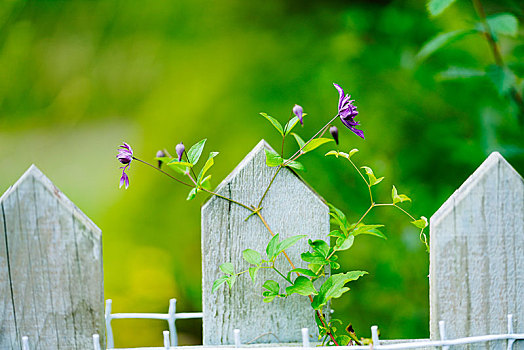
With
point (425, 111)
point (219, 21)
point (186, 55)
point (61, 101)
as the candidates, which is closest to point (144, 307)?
point (61, 101)

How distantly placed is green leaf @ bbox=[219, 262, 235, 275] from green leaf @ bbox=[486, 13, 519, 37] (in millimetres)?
772

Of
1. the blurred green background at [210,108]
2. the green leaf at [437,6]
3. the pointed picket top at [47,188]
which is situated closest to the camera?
the pointed picket top at [47,188]

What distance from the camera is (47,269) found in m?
0.77

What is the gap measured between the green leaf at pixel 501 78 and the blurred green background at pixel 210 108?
38 cm

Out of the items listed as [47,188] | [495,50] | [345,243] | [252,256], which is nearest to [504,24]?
[495,50]

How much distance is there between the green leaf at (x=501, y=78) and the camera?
3.85 ft

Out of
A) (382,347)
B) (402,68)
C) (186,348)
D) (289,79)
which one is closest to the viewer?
(382,347)

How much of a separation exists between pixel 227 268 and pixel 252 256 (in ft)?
0.15

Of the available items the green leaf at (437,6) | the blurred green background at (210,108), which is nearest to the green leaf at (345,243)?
the green leaf at (437,6)

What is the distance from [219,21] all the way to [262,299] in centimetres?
126

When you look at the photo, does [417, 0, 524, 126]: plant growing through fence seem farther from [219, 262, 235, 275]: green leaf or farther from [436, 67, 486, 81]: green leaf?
[219, 262, 235, 275]: green leaf

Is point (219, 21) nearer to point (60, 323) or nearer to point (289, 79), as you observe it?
point (289, 79)

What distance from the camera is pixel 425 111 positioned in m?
1.69

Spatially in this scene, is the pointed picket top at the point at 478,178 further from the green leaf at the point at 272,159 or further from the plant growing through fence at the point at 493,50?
the plant growing through fence at the point at 493,50
